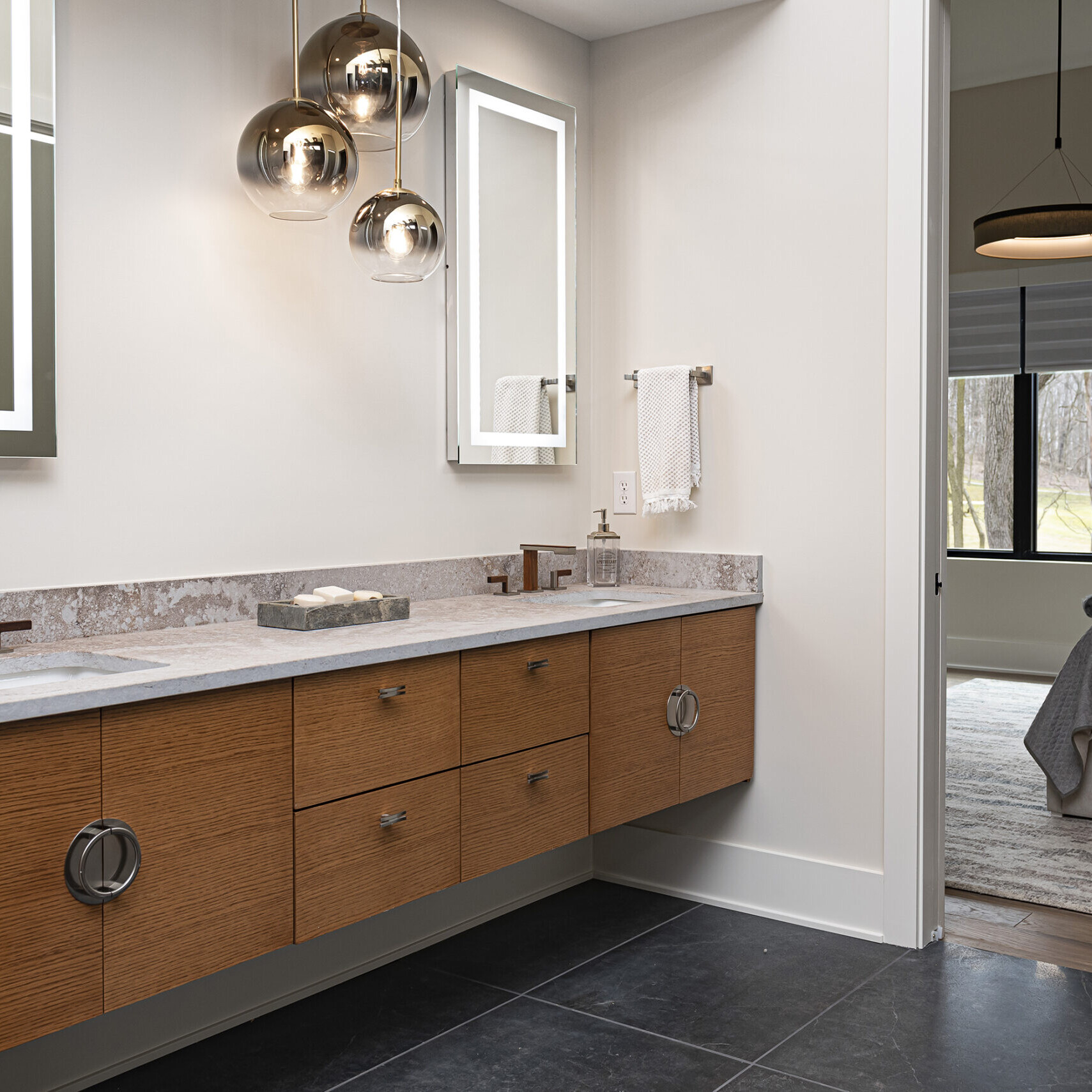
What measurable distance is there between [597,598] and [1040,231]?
2774 mm

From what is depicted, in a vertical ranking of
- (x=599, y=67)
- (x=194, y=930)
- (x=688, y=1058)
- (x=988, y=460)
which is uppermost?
(x=599, y=67)

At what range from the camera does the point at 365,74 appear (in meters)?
2.32

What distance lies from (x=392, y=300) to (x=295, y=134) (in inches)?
26.4

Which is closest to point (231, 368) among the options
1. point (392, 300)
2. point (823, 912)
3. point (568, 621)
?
point (392, 300)

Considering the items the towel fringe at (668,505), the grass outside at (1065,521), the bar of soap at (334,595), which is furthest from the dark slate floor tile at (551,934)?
the grass outside at (1065,521)

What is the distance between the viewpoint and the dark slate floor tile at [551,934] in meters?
2.66

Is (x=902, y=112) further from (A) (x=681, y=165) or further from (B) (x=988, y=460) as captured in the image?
(B) (x=988, y=460)

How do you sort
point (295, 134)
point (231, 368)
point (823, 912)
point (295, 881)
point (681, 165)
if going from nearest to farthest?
point (295, 881), point (295, 134), point (231, 368), point (823, 912), point (681, 165)

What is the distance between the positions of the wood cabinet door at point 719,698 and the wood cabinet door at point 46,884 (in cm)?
154

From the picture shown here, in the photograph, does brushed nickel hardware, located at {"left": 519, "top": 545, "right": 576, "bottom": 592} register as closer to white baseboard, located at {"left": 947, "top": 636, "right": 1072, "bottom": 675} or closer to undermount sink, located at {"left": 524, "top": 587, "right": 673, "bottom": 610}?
undermount sink, located at {"left": 524, "top": 587, "right": 673, "bottom": 610}

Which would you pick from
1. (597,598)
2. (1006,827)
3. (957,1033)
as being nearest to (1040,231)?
(1006,827)

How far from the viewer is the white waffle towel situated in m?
3.09

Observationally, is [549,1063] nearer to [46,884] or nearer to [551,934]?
[551,934]

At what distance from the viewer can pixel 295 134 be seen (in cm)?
213
